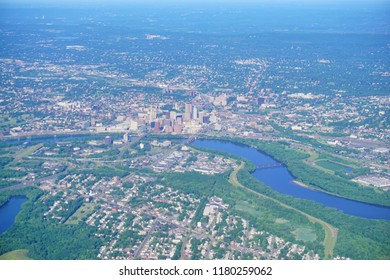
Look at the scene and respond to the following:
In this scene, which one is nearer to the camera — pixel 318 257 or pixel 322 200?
pixel 318 257

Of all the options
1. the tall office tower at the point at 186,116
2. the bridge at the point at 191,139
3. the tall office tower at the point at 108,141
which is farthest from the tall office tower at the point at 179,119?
the tall office tower at the point at 108,141

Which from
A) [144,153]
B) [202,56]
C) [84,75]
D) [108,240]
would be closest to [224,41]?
[202,56]

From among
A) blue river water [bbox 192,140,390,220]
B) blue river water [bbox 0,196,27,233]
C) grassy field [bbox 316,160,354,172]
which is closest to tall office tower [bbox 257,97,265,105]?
blue river water [bbox 192,140,390,220]

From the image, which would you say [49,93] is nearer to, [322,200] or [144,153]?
[144,153]

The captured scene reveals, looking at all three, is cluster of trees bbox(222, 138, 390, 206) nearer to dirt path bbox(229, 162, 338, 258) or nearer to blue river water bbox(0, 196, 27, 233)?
dirt path bbox(229, 162, 338, 258)

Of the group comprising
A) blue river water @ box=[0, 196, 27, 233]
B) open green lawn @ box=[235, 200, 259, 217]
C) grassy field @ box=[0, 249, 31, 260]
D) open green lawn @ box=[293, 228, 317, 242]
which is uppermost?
open green lawn @ box=[293, 228, 317, 242]

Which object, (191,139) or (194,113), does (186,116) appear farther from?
(191,139)
